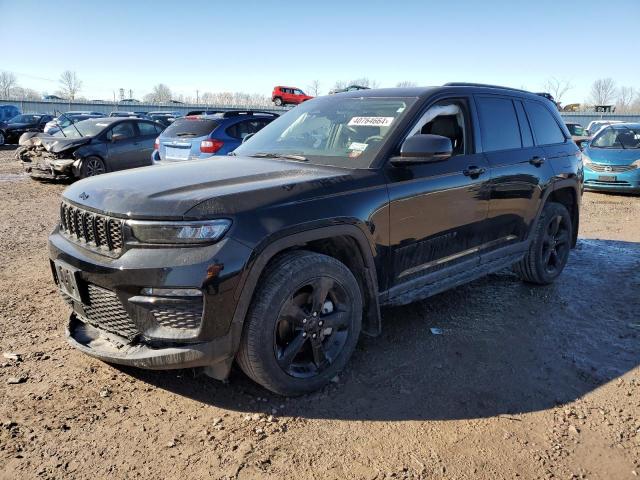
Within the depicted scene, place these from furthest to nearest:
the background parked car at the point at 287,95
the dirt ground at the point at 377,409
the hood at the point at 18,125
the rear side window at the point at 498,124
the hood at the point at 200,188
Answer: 1. the background parked car at the point at 287,95
2. the hood at the point at 18,125
3. the rear side window at the point at 498,124
4. the hood at the point at 200,188
5. the dirt ground at the point at 377,409

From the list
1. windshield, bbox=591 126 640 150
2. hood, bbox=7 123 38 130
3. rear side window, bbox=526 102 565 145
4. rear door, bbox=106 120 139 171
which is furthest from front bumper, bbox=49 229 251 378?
hood, bbox=7 123 38 130

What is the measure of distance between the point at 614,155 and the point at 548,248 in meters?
7.61

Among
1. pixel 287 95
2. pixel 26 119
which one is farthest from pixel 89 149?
pixel 287 95

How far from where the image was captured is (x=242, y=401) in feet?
9.72

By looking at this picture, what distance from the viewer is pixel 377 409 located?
2908 millimetres

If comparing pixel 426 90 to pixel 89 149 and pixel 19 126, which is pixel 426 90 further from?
pixel 19 126

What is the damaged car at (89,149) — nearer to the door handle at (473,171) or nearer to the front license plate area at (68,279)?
the front license plate area at (68,279)

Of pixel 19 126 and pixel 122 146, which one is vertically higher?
pixel 122 146

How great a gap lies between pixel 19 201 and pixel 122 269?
825cm

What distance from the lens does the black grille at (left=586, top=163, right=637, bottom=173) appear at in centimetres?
1080

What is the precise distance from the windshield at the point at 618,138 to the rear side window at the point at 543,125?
7.67m

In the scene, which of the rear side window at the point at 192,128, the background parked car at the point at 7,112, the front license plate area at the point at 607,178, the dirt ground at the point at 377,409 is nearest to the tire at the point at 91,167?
the rear side window at the point at 192,128

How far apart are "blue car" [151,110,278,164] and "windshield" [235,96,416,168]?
4.97 metres

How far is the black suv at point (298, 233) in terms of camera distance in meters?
2.54
